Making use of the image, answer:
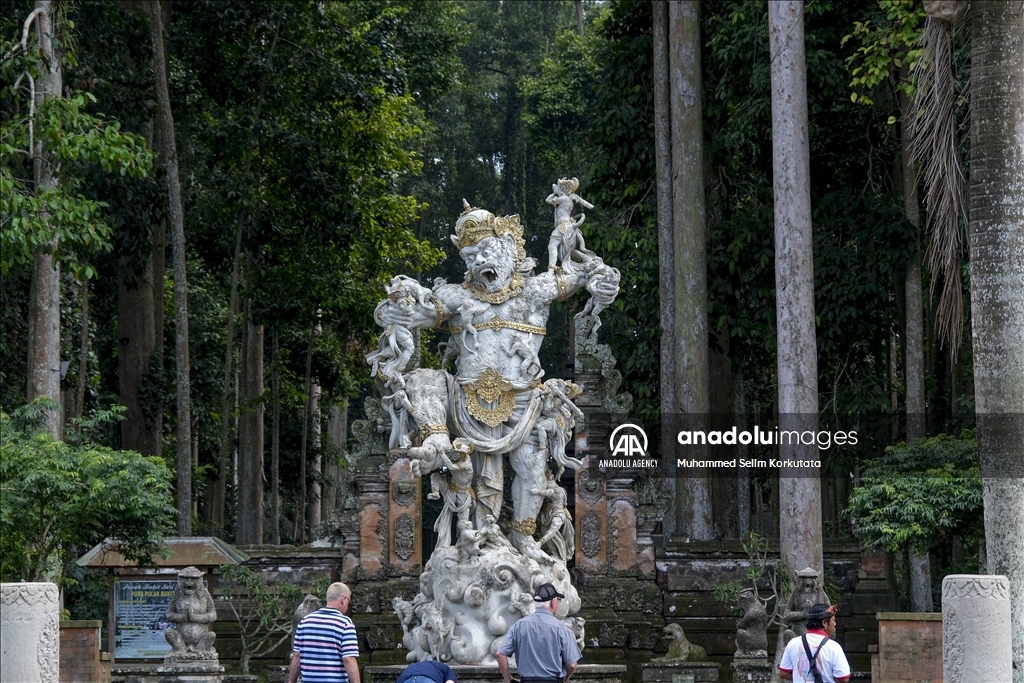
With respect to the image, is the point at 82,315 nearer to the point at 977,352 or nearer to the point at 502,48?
the point at 977,352

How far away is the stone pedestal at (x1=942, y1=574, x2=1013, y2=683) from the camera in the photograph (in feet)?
29.4

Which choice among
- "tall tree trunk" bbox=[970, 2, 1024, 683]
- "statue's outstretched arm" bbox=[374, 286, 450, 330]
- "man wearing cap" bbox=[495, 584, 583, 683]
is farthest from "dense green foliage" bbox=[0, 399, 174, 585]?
"tall tree trunk" bbox=[970, 2, 1024, 683]

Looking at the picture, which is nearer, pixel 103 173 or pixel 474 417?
pixel 474 417

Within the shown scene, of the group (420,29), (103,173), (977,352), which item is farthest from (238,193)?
(977,352)

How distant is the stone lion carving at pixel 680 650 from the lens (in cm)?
1329

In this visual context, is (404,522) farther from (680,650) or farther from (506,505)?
(680,650)

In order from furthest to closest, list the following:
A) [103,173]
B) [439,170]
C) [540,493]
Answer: [439,170] → [103,173] → [540,493]

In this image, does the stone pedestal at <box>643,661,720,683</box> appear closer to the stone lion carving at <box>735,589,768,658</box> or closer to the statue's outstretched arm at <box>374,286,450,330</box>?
the stone lion carving at <box>735,589,768,658</box>

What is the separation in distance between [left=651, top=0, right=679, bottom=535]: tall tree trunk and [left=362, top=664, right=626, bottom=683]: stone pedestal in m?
5.51

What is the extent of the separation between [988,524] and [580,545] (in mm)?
5205

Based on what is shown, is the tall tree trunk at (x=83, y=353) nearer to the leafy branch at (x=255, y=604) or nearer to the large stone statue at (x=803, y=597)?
the leafy branch at (x=255, y=604)

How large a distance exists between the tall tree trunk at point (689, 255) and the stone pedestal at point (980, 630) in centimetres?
860

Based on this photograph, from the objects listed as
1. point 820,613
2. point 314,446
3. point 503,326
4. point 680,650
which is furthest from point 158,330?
point 820,613

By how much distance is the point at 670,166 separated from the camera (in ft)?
62.2
